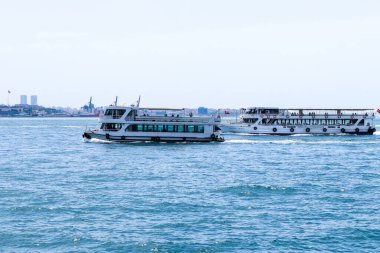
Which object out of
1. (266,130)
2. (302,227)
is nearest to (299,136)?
(266,130)

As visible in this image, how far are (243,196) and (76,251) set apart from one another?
1829 centimetres

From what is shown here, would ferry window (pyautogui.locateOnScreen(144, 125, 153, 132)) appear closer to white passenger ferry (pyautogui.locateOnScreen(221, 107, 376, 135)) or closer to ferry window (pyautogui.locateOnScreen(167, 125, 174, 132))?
ferry window (pyautogui.locateOnScreen(167, 125, 174, 132))

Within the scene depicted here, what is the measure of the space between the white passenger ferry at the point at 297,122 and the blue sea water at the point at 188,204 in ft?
164

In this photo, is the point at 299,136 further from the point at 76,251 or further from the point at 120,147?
the point at 76,251

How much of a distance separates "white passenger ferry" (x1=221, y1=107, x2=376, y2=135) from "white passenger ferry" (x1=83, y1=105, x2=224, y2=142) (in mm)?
30246

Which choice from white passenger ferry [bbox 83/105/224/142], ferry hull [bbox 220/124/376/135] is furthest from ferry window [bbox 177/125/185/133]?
ferry hull [bbox 220/124/376/135]

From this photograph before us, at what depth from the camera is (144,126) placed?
300ft

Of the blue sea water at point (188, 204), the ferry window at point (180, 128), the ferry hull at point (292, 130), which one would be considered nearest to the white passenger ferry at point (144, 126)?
the ferry window at point (180, 128)

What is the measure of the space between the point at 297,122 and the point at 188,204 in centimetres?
8767

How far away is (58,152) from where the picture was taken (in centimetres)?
8225

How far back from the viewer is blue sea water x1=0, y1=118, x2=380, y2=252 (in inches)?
1169

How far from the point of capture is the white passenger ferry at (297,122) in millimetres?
121438

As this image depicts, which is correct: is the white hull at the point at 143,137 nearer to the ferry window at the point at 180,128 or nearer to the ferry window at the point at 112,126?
the ferry window at the point at 180,128

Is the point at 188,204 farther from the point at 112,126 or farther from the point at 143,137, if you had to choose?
the point at 112,126
